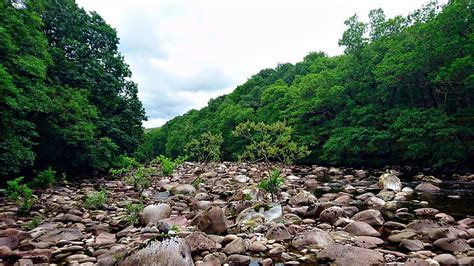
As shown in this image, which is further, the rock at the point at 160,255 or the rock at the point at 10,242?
the rock at the point at 10,242

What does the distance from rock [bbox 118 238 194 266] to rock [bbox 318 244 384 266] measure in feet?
8.90

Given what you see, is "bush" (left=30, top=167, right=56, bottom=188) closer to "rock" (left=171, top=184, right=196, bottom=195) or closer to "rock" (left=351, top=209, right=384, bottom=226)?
"rock" (left=171, top=184, right=196, bottom=195)

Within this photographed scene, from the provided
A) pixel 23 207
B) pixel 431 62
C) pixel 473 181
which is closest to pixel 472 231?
pixel 473 181

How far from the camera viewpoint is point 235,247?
21.1ft

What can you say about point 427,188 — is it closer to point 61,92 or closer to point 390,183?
point 390,183

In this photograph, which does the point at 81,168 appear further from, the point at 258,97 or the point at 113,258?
the point at 258,97

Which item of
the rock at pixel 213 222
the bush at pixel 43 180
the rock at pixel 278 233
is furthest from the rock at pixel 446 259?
the bush at pixel 43 180

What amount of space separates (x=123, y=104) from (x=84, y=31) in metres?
6.60

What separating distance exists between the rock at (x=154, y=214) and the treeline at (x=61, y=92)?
6.78 metres

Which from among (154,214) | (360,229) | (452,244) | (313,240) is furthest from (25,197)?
(452,244)

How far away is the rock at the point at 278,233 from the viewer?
23.5 ft

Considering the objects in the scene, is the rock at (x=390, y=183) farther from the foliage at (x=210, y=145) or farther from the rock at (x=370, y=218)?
the foliage at (x=210, y=145)

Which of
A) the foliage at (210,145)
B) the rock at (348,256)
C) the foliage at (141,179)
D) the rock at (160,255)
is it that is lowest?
the rock at (348,256)

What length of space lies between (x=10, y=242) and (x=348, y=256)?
7.51 meters
